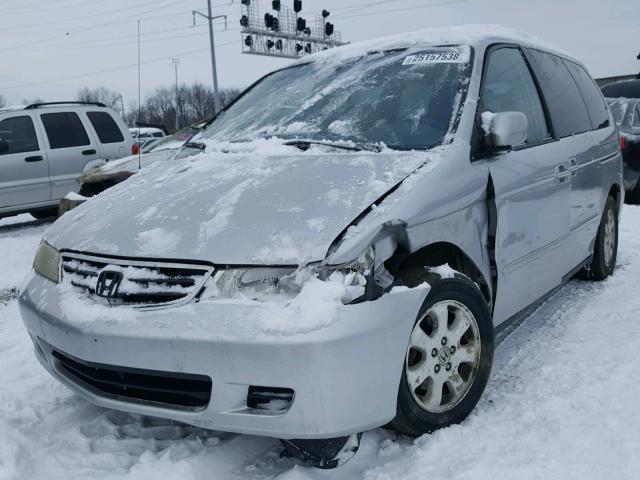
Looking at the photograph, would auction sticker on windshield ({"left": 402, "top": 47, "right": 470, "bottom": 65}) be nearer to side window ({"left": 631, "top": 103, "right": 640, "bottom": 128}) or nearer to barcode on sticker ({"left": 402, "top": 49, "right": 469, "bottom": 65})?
barcode on sticker ({"left": 402, "top": 49, "right": 469, "bottom": 65})

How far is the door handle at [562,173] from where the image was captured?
3.49m

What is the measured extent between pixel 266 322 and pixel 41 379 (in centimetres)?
183

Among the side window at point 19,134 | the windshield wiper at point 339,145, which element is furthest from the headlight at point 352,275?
the side window at point 19,134

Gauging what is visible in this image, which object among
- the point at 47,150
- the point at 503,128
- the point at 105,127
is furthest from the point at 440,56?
the point at 105,127

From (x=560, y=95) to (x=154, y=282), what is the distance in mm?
2971

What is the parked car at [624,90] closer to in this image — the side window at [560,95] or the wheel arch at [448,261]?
the side window at [560,95]

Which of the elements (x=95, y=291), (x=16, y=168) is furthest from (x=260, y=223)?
(x=16, y=168)

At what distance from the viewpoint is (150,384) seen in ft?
7.25

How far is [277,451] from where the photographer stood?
97.0 inches

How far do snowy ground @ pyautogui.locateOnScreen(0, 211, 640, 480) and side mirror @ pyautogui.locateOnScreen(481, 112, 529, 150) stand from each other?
1141 mm

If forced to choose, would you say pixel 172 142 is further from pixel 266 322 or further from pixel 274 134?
pixel 266 322

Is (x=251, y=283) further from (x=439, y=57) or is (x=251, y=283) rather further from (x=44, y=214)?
(x=44, y=214)

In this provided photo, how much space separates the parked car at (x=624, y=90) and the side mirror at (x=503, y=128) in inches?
386

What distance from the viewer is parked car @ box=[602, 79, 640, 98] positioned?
11352 millimetres
